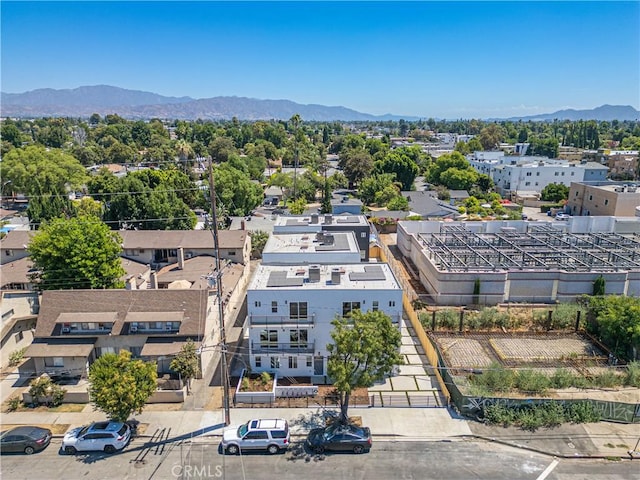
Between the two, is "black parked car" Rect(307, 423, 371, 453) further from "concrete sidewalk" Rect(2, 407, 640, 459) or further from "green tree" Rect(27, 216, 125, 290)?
"green tree" Rect(27, 216, 125, 290)

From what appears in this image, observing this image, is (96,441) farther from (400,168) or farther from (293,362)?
(400,168)

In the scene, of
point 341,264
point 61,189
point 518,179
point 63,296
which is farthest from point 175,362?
point 518,179

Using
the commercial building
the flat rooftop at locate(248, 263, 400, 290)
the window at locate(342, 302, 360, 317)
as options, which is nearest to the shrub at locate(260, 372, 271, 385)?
the flat rooftop at locate(248, 263, 400, 290)

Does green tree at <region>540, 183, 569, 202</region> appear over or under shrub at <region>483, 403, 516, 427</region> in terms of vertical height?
over

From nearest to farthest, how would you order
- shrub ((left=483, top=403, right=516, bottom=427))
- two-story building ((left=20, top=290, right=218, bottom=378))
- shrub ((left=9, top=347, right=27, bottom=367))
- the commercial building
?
1. shrub ((left=483, top=403, right=516, bottom=427))
2. two-story building ((left=20, top=290, right=218, bottom=378))
3. shrub ((left=9, top=347, right=27, bottom=367))
4. the commercial building

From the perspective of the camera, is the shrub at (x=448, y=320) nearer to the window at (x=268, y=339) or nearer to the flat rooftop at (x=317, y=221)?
the flat rooftop at (x=317, y=221)

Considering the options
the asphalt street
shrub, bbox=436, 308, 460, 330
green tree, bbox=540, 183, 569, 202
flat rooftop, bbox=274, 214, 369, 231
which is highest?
flat rooftop, bbox=274, 214, 369, 231

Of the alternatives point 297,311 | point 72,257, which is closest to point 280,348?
point 297,311

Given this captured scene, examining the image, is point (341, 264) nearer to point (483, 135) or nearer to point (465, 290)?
point (465, 290)
